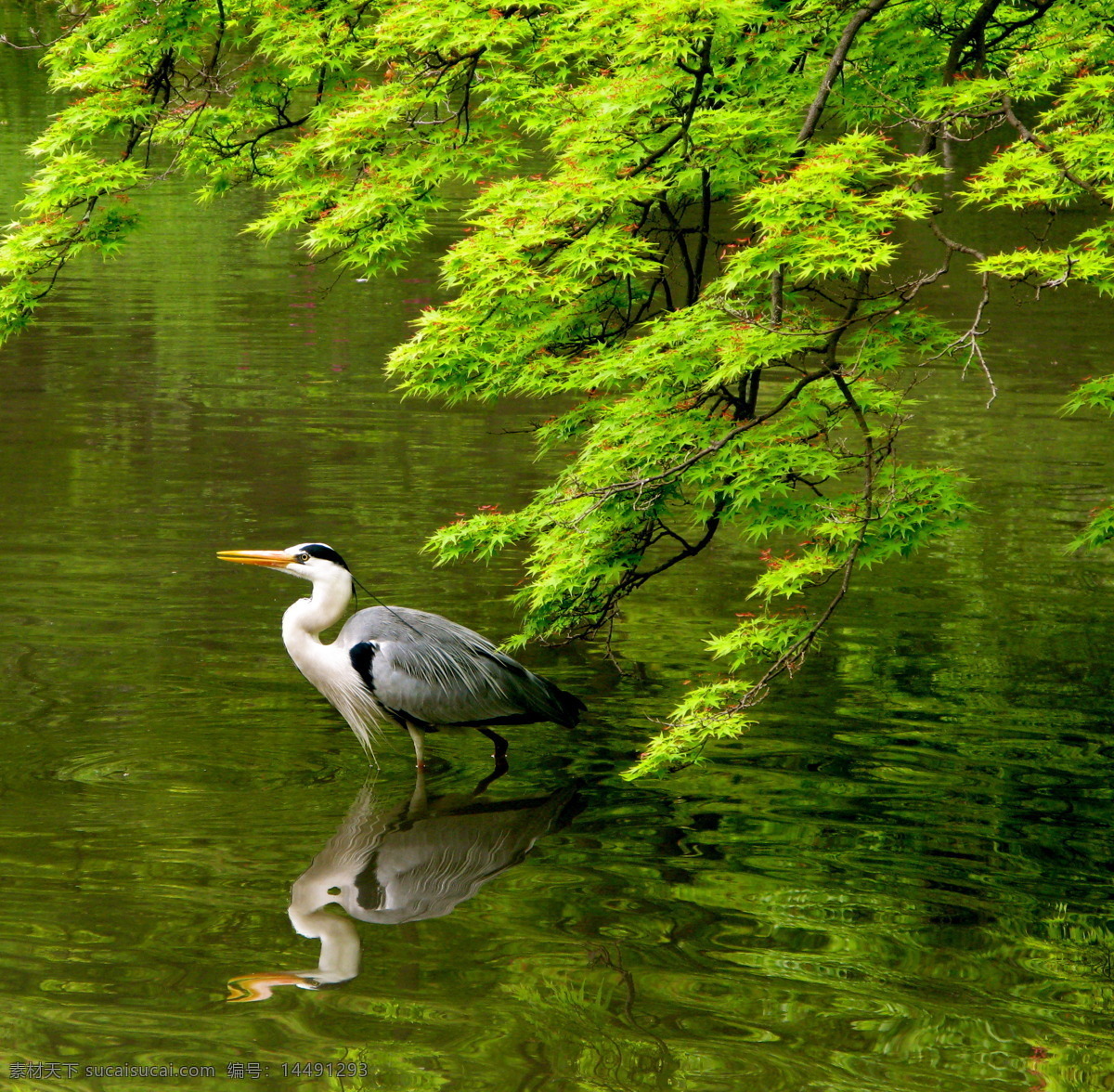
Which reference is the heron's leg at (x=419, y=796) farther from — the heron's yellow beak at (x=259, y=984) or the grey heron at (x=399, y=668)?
the heron's yellow beak at (x=259, y=984)

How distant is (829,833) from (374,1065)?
8.29 feet

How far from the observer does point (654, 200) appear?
6.55 meters

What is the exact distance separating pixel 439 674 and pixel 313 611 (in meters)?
0.71

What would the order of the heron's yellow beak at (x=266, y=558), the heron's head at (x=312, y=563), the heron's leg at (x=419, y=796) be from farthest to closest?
the heron's head at (x=312, y=563) → the heron's yellow beak at (x=266, y=558) → the heron's leg at (x=419, y=796)

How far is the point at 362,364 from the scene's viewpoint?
16453 mm

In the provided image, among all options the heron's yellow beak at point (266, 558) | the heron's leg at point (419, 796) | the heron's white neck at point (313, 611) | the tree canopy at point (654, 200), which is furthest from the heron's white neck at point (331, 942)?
the heron's yellow beak at point (266, 558)

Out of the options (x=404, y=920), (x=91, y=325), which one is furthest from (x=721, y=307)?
(x=91, y=325)

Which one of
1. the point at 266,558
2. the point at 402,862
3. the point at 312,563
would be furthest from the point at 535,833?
the point at 266,558

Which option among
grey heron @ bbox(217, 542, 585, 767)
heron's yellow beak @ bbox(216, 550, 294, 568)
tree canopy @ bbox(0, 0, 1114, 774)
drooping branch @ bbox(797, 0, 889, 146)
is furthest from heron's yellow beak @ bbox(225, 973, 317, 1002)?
drooping branch @ bbox(797, 0, 889, 146)

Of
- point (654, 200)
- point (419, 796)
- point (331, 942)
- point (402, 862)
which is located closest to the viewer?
point (331, 942)

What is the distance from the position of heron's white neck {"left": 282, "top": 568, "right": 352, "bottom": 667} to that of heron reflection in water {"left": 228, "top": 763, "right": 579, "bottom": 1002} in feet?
2.55

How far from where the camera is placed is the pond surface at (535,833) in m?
4.76

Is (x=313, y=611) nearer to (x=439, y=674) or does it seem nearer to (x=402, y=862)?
(x=439, y=674)

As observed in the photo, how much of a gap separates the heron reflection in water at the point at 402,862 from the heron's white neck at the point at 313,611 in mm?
776
